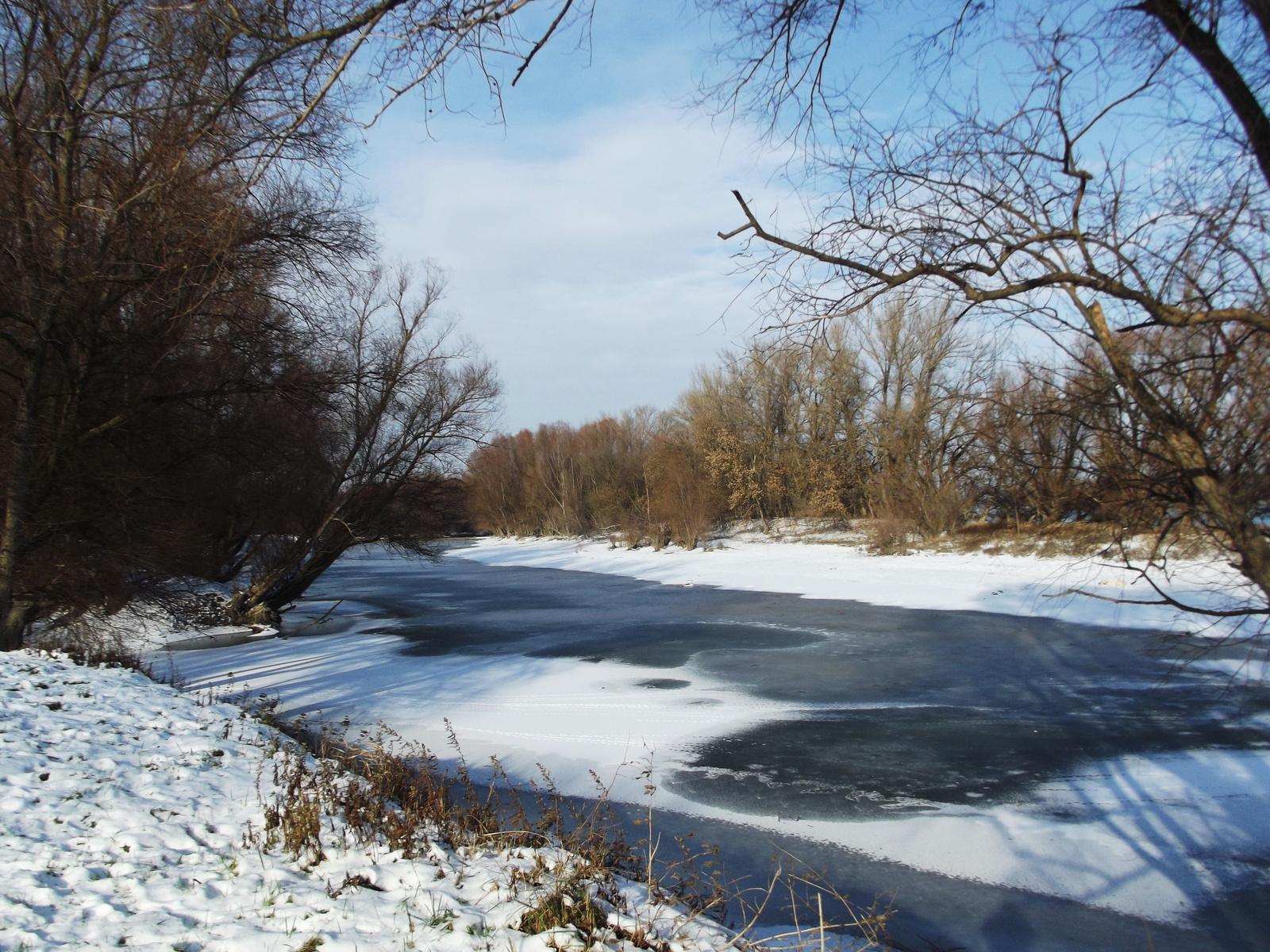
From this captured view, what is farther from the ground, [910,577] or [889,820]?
[910,577]

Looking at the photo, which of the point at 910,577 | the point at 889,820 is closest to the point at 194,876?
the point at 889,820

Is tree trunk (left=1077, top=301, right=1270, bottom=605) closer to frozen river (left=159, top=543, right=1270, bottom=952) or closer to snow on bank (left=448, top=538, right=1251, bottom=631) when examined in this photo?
snow on bank (left=448, top=538, right=1251, bottom=631)

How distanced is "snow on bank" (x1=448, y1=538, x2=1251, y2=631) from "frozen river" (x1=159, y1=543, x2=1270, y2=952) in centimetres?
146

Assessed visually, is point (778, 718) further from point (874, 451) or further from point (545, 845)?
point (874, 451)

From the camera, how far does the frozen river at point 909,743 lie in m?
5.95

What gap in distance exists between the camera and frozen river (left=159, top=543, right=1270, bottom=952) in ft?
19.5

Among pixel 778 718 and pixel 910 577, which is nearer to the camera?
pixel 778 718

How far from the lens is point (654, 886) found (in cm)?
466

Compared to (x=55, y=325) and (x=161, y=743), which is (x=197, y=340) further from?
(x=161, y=743)

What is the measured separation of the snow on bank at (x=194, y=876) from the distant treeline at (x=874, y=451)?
8.83 feet

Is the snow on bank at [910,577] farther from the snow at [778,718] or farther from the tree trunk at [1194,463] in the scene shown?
the tree trunk at [1194,463]

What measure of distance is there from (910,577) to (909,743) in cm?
1764

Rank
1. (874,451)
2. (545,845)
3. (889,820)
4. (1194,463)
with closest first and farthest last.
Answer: (1194,463), (545,845), (889,820), (874,451)

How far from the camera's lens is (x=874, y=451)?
123ft
